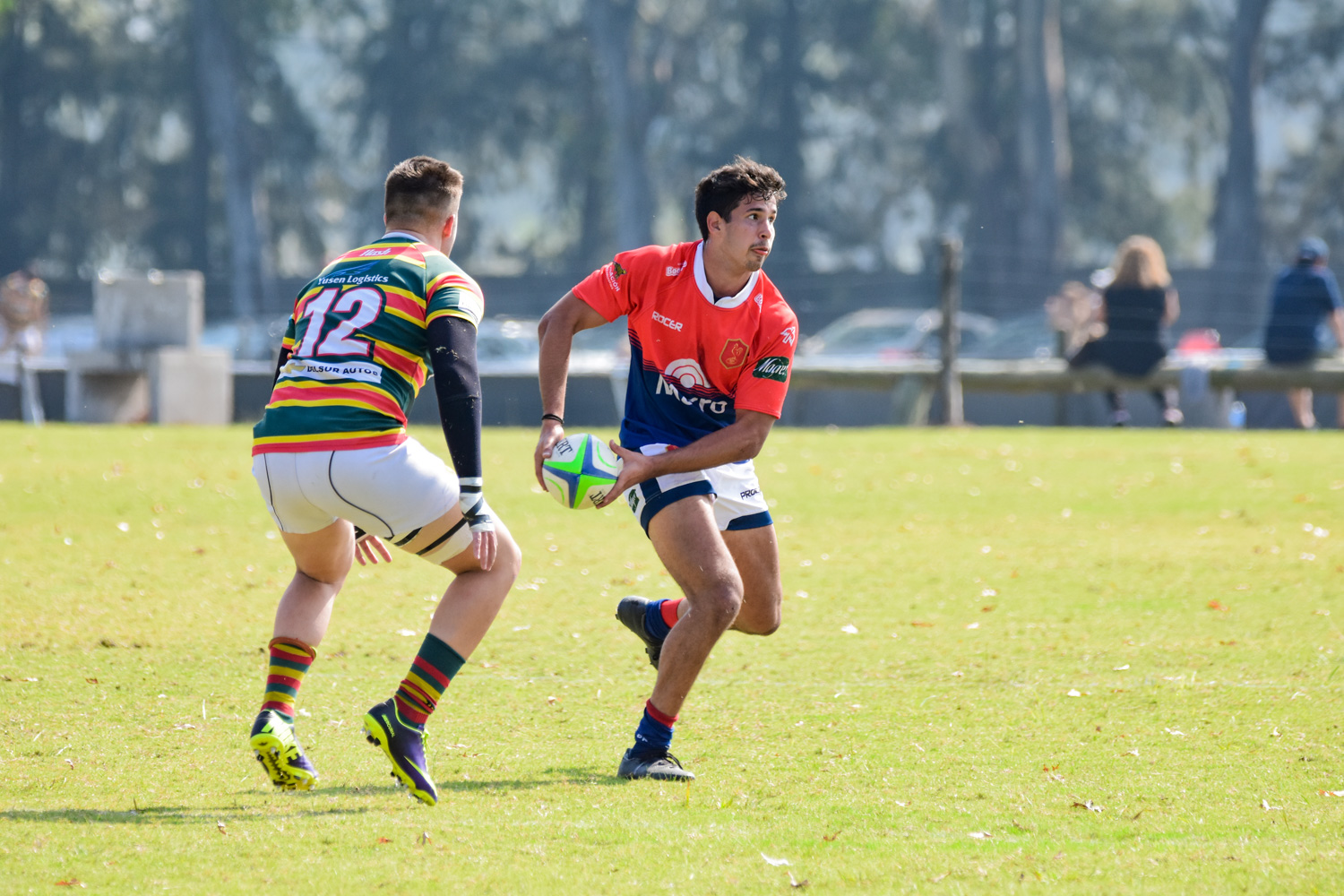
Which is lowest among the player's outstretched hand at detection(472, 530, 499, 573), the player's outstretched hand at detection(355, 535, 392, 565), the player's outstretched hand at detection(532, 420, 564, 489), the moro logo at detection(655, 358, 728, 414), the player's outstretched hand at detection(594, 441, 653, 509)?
the player's outstretched hand at detection(355, 535, 392, 565)

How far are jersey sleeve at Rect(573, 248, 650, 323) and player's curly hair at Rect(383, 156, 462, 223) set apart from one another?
0.75 metres

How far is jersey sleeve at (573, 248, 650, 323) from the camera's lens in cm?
564

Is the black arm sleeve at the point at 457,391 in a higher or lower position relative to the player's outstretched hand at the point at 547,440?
higher

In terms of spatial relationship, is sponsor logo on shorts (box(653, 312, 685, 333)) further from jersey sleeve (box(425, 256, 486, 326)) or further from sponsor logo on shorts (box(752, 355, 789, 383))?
jersey sleeve (box(425, 256, 486, 326))

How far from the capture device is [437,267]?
4.83 metres

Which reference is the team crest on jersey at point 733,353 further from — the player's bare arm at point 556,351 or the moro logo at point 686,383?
the player's bare arm at point 556,351

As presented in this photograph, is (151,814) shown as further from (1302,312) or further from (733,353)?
(1302,312)

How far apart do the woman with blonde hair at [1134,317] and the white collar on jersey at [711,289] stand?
12.3 m

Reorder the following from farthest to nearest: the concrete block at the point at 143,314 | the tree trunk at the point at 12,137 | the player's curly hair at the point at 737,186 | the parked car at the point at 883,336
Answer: the tree trunk at the point at 12,137, the parked car at the point at 883,336, the concrete block at the point at 143,314, the player's curly hair at the point at 737,186

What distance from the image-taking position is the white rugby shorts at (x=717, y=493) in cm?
552

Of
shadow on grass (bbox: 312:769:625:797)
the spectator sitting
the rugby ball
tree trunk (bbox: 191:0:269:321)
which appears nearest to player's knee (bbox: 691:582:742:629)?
the rugby ball

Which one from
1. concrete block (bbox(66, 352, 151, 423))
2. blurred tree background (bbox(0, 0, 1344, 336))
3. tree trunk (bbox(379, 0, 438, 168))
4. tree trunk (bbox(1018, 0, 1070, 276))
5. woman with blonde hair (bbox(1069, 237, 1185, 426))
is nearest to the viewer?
woman with blonde hair (bbox(1069, 237, 1185, 426))

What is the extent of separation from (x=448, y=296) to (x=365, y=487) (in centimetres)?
58

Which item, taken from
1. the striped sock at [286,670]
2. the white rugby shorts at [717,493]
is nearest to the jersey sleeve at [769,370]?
the white rugby shorts at [717,493]
